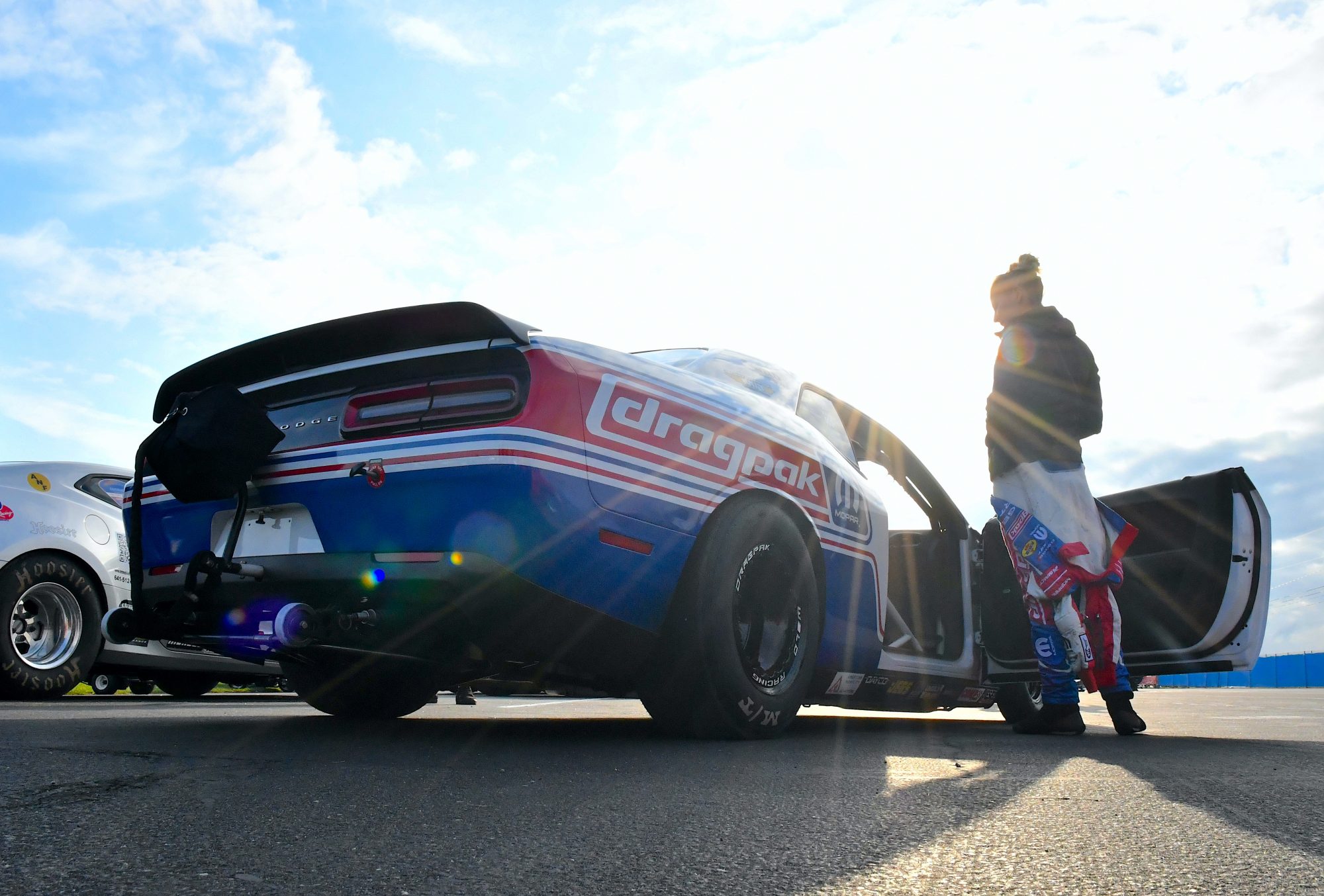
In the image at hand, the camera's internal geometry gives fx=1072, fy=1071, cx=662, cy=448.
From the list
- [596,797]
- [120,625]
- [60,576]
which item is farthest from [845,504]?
[60,576]

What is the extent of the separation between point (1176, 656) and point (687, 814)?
354 centimetres

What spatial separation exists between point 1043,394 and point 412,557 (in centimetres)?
280

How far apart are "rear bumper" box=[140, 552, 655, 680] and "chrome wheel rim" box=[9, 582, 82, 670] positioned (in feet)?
10.3

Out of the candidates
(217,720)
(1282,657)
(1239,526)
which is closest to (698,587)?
(217,720)

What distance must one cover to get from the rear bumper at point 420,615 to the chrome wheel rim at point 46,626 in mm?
3154

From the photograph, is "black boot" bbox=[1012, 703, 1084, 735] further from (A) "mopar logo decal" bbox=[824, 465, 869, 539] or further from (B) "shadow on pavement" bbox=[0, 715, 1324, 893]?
(A) "mopar logo decal" bbox=[824, 465, 869, 539]

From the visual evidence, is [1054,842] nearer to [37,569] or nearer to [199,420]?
[199,420]

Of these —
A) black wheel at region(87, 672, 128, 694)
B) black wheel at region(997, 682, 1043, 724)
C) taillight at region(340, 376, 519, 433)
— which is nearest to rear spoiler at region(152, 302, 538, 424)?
taillight at region(340, 376, 519, 433)

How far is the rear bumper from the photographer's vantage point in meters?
2.91

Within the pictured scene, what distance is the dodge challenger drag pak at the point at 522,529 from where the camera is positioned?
2.95 m

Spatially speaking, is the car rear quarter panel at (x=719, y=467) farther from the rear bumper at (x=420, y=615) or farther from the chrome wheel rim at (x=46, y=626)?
the chrome wheel rim at (x=46, y=626)

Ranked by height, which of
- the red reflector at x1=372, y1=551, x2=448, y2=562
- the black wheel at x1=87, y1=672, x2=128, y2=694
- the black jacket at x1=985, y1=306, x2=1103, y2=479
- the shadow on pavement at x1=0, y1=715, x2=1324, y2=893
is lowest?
the black wheel at x1=87, y1=672, x2=128, y2=694

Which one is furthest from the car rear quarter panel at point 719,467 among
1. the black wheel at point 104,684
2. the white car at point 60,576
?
the black wheel at point 104,684

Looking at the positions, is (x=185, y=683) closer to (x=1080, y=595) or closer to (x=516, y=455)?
(x=516, y=455)
